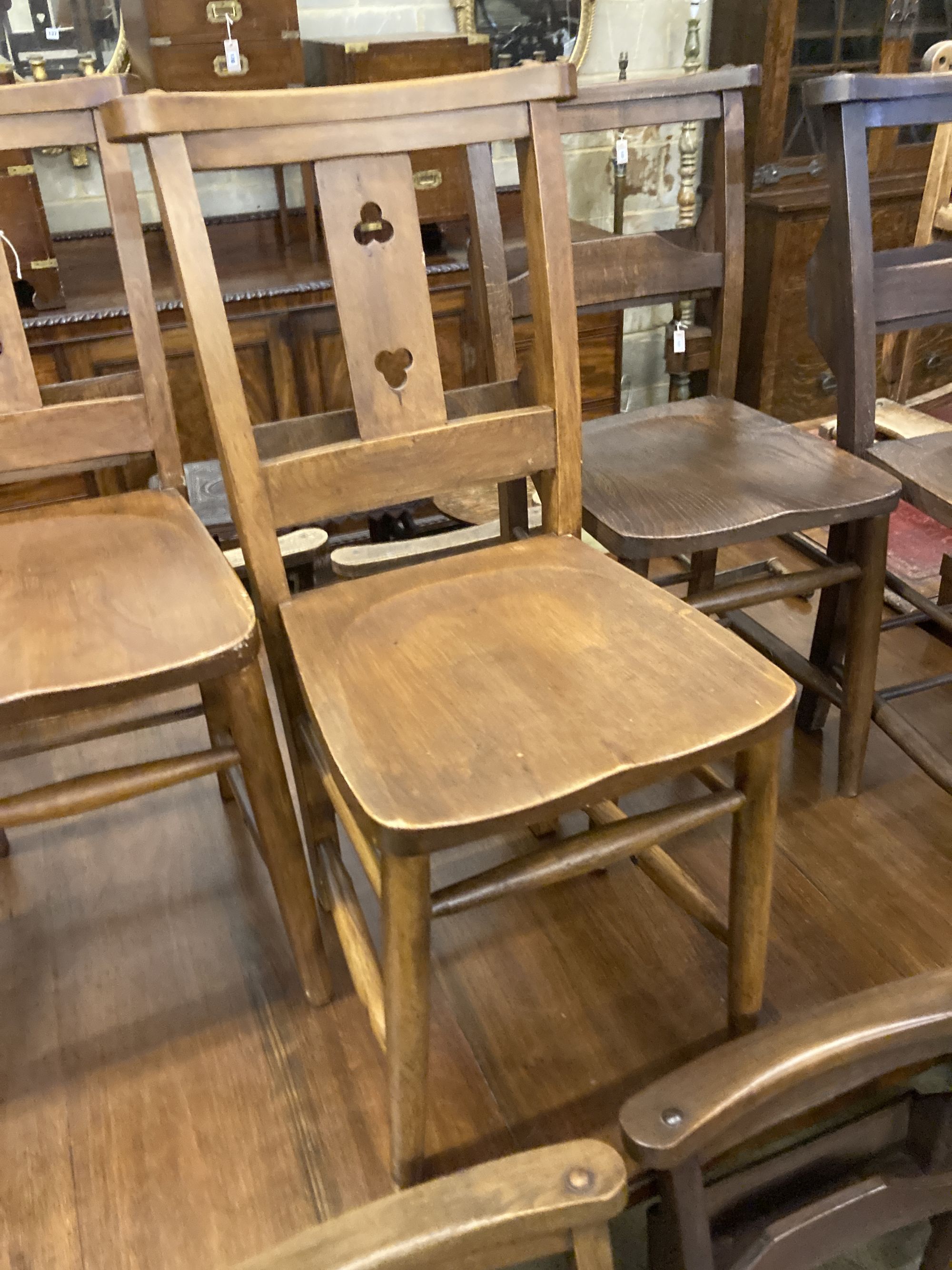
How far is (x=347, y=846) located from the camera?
4.51 ft

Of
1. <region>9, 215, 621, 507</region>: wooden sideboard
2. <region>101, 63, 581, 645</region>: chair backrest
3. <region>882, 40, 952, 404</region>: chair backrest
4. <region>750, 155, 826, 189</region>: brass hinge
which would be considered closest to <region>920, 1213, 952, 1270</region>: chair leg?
<region>101, 63, 581, 645</region>: chair backrest

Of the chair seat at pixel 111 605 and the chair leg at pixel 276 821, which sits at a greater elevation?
the chair seat at pixel 111 605

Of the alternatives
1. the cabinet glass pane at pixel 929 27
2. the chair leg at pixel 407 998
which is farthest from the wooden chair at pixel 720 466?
the cabinet glass pane at pixel 929 27

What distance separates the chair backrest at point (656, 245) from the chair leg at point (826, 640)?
1.16 ft

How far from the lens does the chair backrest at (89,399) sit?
1.08 meters

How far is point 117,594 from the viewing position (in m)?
0.98

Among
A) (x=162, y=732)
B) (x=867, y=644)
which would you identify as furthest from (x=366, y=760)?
(x=162, y=732)

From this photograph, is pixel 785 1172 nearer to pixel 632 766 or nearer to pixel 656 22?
pixel 632 766

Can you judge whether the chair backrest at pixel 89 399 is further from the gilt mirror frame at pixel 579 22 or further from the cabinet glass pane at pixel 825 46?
the cabinet glass pane at pixel 825 46

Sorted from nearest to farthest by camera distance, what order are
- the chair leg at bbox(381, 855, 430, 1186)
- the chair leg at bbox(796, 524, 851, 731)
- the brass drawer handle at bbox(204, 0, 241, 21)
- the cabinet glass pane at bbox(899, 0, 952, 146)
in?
1. the chair leg at bbox(381, 855, 430, 1186)
2. the chair leg at bbox(796, 524, 851, 731)
3. the brass drawer handle at bbox(204, 0, 241, 21)
4. the cabinet glass pane at bbox(899, 0, 952, 146)

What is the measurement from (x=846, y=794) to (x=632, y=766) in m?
0.78

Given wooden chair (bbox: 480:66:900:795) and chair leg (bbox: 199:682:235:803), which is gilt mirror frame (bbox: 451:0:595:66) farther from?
chair leg (bbox: 199:682:235:803)

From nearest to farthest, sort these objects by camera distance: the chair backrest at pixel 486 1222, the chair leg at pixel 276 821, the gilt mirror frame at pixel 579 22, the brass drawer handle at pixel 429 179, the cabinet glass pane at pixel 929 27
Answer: the chair backrest at pixel 486 1222
the chair leg at pixel 276 821
the brass drawer handle at pixel 429 179
the gilt mirror frame at pixel 579 22
the cabinet glass pane at pixel 929 27

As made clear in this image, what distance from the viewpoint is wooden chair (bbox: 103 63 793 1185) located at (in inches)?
30.5
